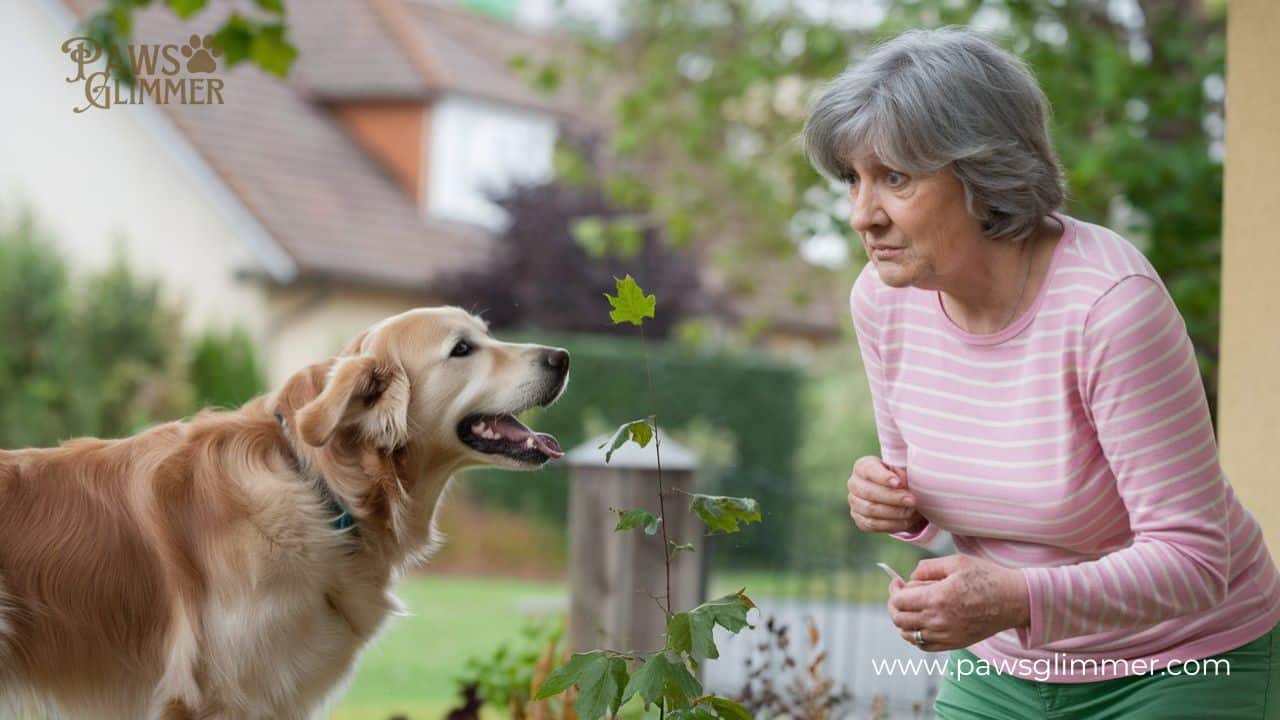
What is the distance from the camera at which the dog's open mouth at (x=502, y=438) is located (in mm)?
3627

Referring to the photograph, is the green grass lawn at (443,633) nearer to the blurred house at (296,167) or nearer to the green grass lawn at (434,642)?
the green grass lawn at (434,642)

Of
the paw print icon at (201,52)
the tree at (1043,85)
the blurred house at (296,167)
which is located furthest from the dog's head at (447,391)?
the blurred house at (296,167)

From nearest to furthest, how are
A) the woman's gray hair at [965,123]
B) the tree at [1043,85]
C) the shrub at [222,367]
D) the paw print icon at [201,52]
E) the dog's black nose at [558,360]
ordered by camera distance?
1. the woman's gray hair at [965,123]
2. the dog's black nose at [558,360]
3. the paw print icon at [201,52]
4. the tree at [1043,85]
5. the shrub at [222,367]

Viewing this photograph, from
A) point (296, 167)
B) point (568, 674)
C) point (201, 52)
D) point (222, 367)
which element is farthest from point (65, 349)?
point (568, 674)

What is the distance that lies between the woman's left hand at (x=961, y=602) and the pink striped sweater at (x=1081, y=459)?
35 mm

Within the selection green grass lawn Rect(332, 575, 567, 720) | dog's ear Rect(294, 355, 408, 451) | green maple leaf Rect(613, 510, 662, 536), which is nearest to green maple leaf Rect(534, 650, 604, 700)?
green maple leaf Rect(613, 510, 662, 536)

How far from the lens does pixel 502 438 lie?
372 cm

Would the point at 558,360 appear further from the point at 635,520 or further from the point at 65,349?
the point at 65,349

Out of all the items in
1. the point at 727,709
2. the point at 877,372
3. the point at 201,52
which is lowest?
the point at 727,709

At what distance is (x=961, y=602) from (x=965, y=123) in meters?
0.83

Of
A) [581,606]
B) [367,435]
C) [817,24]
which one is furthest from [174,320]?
[367,435]

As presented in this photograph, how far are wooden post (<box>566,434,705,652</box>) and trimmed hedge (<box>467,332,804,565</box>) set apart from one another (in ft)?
32.9

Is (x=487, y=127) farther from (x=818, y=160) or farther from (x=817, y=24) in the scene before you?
(x=818, y=160)

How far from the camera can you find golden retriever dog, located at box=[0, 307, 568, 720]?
3.18 meters
